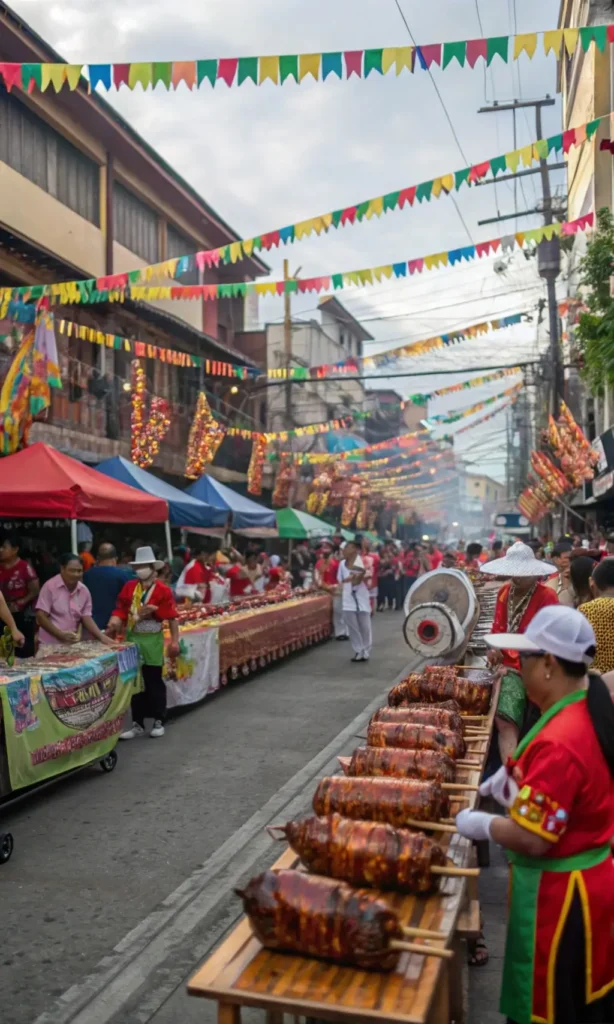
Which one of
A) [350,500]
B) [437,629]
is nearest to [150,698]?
[437,629]

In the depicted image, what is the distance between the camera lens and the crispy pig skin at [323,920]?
2.78 meters

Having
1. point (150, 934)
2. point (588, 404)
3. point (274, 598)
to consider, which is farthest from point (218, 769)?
point (588, 404)

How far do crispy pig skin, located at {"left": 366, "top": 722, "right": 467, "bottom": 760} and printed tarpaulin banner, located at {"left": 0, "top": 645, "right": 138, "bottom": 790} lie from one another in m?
2.83

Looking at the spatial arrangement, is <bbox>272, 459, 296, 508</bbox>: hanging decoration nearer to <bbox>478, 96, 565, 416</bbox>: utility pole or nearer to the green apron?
<bbox>478, 96, 565, 416</bbox>: utility pole

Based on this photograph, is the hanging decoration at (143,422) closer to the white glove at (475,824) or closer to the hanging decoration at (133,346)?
the hanging decoration at (133,346)

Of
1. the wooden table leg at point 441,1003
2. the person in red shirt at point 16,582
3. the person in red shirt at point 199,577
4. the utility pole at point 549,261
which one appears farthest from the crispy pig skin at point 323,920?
the utility pole at point 549,261

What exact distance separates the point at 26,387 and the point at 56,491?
5.92ft

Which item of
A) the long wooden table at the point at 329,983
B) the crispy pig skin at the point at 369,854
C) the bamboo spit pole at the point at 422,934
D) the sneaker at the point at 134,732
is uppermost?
the crispy pig skin at the point at 369,854

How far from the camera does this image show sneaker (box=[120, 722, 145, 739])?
9.62 m

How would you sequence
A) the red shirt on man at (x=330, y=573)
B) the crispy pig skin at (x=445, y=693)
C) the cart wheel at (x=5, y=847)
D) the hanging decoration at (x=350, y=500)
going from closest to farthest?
1. the cart wheel at (x=5, y=847)
2. the crispy pig skin at (x=445, y=693)
3. the red shirt on man at (x=330, y=573)
4. the hanging decoration at (x=350, y=500)

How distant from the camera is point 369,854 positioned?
329 cm

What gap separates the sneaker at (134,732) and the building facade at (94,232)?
679 cm

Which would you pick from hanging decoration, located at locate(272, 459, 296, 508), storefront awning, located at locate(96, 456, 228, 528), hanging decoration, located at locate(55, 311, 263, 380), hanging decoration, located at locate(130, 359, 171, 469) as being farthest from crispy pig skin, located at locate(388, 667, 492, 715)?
hanging decoration, located at locate(272, 459, 296, 508)

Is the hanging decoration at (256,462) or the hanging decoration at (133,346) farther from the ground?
the hanging decoration at (133,346)
